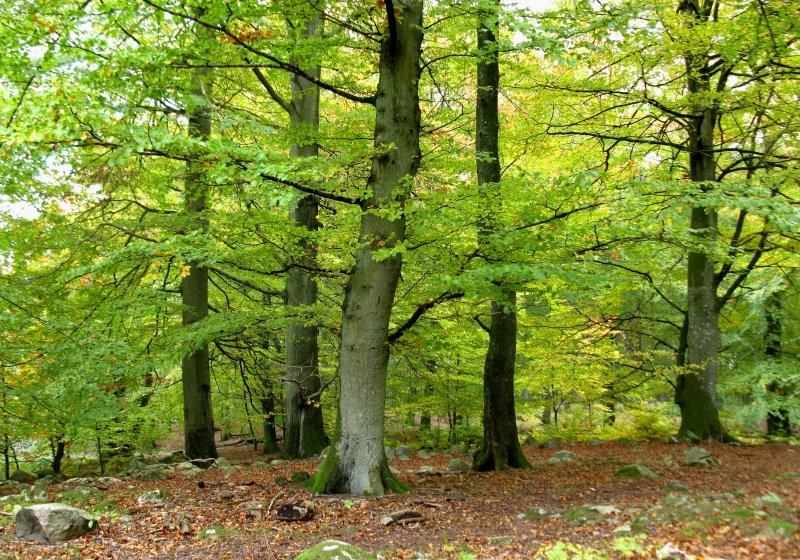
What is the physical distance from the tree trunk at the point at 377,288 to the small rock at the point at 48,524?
2.62 metres

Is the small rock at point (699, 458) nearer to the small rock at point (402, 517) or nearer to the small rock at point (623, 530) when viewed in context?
the small rock at point (623, 530)

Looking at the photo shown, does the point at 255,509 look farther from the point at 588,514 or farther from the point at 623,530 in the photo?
the point at 623,530

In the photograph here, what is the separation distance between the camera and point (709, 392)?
973cm

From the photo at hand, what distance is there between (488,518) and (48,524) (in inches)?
159

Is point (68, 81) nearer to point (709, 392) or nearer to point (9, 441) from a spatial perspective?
point (9, 441)

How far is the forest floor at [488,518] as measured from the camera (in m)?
3.80

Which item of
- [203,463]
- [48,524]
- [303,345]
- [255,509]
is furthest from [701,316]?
[48,524]

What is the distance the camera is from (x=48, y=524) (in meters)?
4.40

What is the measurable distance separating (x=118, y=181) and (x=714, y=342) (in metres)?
11.5

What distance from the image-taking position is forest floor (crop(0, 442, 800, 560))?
3803 mm

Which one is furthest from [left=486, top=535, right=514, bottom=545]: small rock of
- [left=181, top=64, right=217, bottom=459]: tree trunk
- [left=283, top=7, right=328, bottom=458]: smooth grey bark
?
[left=181, top=64, right=217, bottom=459]: tree trunk

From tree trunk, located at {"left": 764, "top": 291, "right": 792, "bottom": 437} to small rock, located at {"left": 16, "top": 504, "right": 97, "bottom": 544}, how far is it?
14.0 metres

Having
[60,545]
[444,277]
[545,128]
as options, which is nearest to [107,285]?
[60,545]

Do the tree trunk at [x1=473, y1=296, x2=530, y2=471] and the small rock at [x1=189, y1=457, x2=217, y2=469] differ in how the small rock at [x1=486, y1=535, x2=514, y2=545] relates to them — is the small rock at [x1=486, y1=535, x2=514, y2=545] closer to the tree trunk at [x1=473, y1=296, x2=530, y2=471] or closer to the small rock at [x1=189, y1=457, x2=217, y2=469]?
the tree trunk at [x1=473, y1=296, x2=530, y2=471]
